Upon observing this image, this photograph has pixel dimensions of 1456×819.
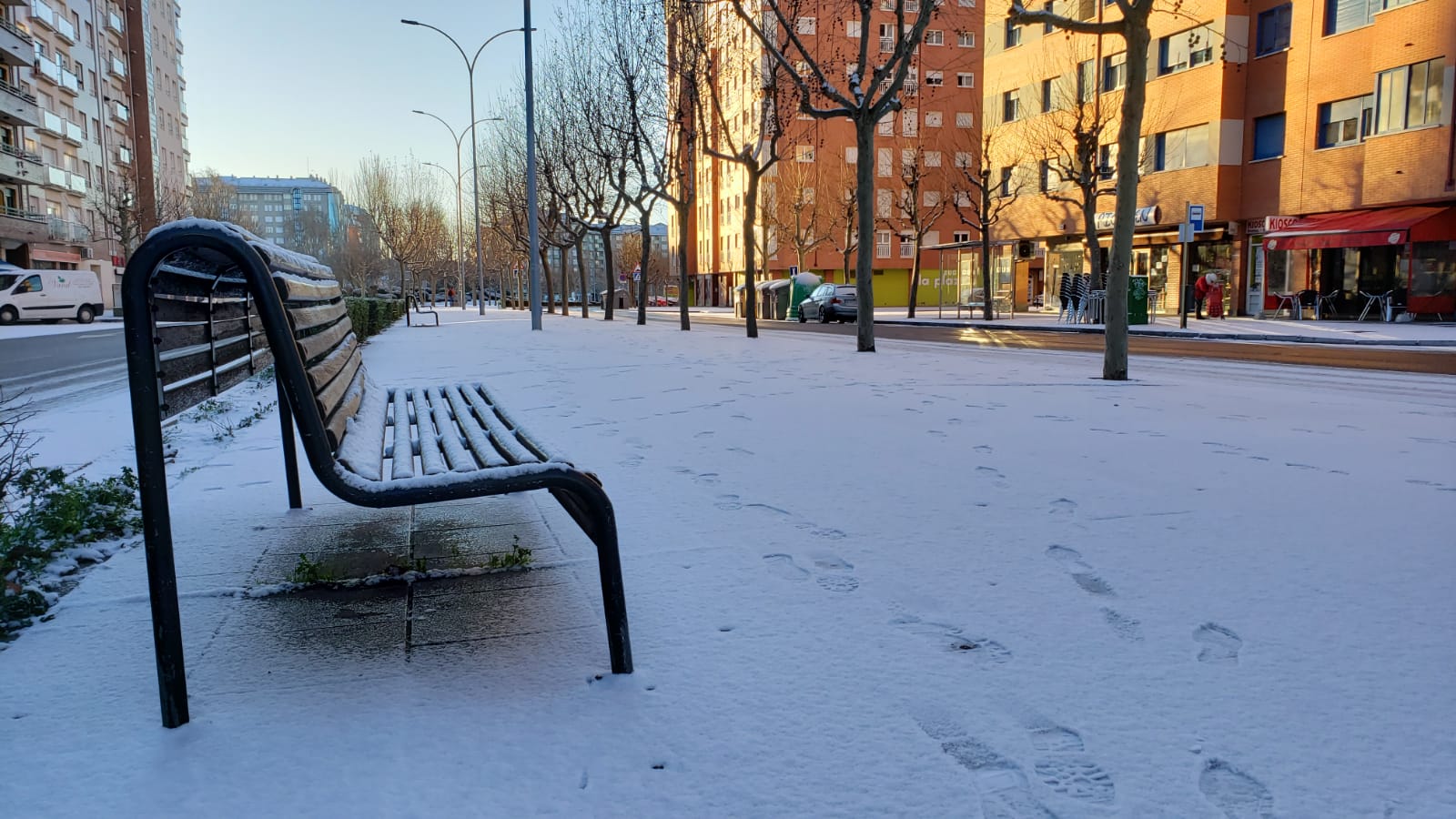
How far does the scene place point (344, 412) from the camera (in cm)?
301

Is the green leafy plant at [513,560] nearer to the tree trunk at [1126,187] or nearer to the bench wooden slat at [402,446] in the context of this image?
the bench wooden slat at [402,446]

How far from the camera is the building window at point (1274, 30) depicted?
105 ft

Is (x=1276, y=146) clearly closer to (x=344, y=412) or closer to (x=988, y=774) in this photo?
(x=344, y=412)

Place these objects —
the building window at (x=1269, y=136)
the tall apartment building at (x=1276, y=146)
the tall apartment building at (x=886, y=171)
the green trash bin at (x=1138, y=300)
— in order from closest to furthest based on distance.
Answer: the green trash bin at (x=1138, y=300) → the tall apartment building at (x=1276, y=146) → the building window at (x=1269, y=136) → the tall apartment building at (x=886, y=171)

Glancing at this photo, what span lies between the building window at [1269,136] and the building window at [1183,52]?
2.83m

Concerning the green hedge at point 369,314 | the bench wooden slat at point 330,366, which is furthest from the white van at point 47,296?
the bench wooden slat at point 330,366

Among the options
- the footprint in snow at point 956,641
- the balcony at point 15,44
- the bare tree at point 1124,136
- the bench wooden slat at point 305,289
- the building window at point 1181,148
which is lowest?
the footprint in snow at point 956,641

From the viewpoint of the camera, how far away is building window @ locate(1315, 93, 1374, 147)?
94.1ft

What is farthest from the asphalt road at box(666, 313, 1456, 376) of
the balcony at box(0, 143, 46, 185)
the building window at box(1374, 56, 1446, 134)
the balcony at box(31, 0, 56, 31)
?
the balcony at box(31, 0, 56, 31)

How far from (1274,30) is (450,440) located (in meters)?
37.2

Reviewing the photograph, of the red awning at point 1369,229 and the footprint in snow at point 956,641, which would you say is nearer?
the footprint in snow at point 956,641

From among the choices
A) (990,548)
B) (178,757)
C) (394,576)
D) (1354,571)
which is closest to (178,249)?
(178,757)

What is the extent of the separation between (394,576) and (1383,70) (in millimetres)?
32757

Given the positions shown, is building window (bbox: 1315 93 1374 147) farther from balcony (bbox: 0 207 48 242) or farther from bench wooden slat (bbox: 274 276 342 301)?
balcony (bbox: 0 207 48 242)
